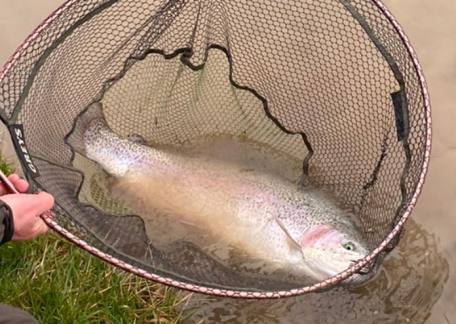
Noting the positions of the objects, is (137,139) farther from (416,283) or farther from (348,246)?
(416,283)

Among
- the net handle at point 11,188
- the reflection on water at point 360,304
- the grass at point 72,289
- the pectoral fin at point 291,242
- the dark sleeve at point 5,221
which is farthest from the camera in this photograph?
the pectoral fin at point 291,242

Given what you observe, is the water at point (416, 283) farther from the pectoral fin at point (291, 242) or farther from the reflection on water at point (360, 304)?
the pectoral fin at point (291, 242)

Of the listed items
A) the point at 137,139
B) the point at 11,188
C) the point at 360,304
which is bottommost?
the point at 360,304

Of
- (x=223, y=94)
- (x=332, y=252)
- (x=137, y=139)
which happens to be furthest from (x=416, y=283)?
(x=137, y=139)

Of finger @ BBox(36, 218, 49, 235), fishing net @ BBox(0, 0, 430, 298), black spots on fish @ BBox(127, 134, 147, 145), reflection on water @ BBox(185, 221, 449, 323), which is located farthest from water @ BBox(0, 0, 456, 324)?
finger @ BBox(36, 218, 49, 235)

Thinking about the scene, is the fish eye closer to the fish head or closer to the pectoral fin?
the fish head

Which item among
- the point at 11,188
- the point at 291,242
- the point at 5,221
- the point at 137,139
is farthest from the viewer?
the point at 137,139

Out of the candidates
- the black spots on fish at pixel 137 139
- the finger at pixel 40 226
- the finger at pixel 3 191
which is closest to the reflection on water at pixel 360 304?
the black spots on fish at pixel 137 139
